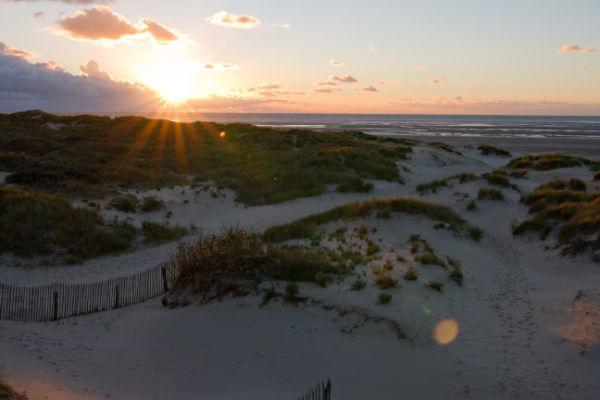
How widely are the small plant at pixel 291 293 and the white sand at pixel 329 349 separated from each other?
30cm

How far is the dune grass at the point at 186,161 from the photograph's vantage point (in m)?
31.5

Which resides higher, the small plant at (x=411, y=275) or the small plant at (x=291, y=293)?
the small plant at (x=411, y=275)

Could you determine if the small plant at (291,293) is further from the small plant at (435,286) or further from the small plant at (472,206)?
the small plant at (472,206)

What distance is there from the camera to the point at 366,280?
573 inches

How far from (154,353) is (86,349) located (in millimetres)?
1814

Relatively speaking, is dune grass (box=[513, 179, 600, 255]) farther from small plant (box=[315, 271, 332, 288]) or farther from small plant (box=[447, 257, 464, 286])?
small plant (box=[315, 271, 332, 288])

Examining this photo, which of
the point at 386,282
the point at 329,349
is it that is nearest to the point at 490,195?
the point at 386,282

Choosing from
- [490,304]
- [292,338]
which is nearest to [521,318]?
[490,304]

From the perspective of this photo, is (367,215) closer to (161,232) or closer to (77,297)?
(161,232)

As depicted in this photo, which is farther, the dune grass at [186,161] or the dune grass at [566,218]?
the dune grass at [186,161]

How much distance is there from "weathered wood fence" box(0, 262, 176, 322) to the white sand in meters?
0.63

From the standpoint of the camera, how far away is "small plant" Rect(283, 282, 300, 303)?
13.5 metres

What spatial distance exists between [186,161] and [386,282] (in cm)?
3192

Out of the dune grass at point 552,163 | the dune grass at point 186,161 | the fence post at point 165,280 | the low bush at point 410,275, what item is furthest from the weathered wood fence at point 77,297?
the dune grass at point 552,163
